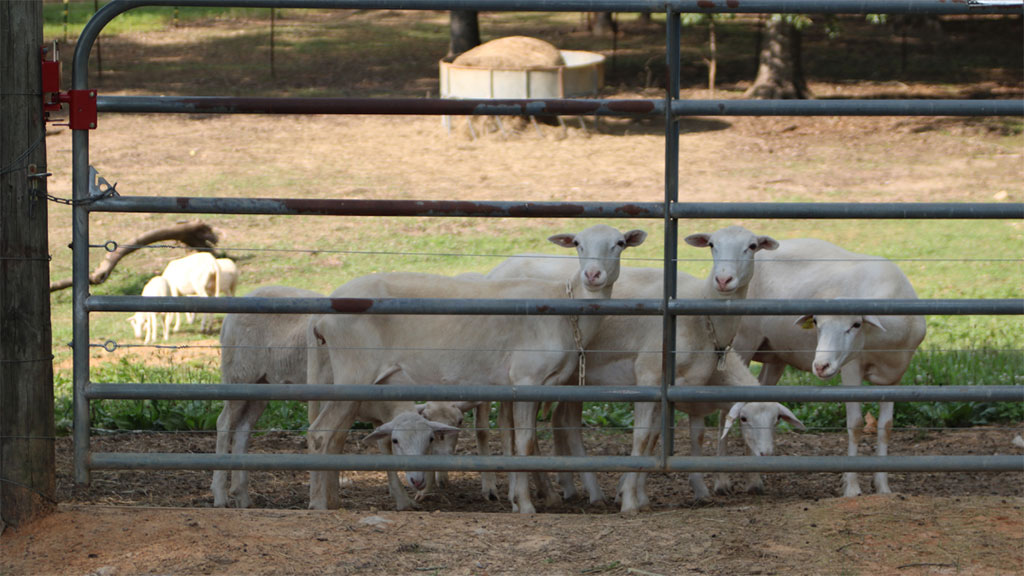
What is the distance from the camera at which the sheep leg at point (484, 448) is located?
7336 mm

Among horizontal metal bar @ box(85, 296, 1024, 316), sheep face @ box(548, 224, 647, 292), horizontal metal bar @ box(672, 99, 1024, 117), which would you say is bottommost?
horizontal metal bar @ box(85, 296, 1024, 316)

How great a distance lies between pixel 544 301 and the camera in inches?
203

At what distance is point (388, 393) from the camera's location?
516 cm

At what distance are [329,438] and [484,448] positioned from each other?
1155mm

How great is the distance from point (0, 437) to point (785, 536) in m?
3.55

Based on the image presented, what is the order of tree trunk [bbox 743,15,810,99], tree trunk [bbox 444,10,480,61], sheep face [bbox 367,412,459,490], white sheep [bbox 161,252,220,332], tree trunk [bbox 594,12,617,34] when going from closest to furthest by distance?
1. sheep face [bbox 367,412,459,490]
2. white sheep [bbox 161,252,220,332]
3. tree trunk [bbox 743,15,810,99]
4. tree trunk [bbox 444,10,480,61]
5. tree trunk [bbox 594,12,617,34]

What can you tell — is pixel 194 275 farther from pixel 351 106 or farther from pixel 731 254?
pixel 351 106

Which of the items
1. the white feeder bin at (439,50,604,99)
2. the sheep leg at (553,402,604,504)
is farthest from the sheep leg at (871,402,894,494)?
the white feeder bin at (439,50,604,99)

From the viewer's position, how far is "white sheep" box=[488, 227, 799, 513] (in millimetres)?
6562

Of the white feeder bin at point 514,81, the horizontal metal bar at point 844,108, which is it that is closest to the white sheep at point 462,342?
the horizontal metal bar at point 844,108

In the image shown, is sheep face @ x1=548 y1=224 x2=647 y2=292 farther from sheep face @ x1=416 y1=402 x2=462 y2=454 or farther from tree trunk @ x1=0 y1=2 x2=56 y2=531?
tree trunk @ x1=0 y1=2 x2=56 y2=531

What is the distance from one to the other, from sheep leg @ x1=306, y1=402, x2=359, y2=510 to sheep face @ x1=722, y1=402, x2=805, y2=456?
7.84 ft

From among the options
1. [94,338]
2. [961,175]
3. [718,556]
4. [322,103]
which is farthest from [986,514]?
[961,175]

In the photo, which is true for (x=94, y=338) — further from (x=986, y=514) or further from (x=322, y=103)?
(x=986, y=514)
